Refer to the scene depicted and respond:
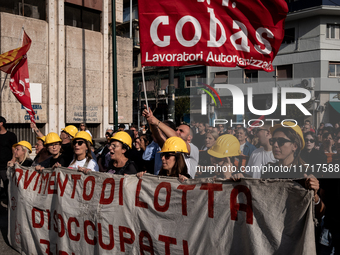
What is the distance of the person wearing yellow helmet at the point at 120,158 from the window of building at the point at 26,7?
10.8 m

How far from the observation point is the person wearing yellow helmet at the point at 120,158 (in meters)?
4.13

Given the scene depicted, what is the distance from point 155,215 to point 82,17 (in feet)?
43.5

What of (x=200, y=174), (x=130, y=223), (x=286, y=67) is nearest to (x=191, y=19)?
(x=200, y=174)

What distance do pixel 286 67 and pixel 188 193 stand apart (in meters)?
27.4

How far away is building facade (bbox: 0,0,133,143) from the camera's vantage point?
41.6 ft

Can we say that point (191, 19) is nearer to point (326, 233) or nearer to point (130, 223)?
point (130, 223)

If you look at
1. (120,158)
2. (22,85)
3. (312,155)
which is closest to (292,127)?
(312,155)

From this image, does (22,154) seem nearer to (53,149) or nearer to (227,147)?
(53,149)

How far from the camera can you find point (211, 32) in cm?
452

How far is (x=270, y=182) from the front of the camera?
2.67m

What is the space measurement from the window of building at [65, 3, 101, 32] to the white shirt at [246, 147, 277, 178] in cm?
1262

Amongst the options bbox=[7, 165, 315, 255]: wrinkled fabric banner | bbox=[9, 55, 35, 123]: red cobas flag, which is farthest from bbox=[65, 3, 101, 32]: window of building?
bbox=[7, 165, 315, 255]: wrinkled fabric banner

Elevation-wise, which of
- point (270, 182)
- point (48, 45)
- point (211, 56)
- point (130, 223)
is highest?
point (48, 45)

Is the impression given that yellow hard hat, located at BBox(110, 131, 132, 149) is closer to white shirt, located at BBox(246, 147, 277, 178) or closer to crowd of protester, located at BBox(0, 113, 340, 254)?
crowd of protester, located at BBox(0, 113, 340, 254)
